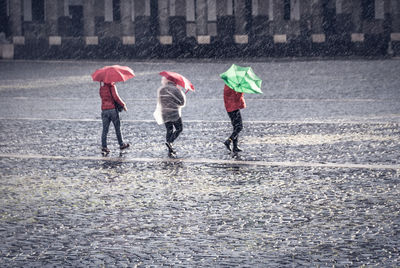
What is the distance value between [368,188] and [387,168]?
111 cm

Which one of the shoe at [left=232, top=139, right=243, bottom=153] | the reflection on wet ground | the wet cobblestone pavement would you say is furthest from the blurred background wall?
the reflection on wet ground

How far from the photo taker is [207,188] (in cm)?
757

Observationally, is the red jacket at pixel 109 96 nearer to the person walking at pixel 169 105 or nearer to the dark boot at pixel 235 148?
the person walking at pixel 169 105

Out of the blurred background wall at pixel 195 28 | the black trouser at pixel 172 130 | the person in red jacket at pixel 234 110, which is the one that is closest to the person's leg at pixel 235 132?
the person in red jacket at pixel 234 110

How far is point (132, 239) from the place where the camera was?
5.79 meters

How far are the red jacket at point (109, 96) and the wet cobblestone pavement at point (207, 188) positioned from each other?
587 millimetres

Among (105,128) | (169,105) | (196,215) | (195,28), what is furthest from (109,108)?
(195,28)

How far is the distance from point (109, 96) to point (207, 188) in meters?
2.81

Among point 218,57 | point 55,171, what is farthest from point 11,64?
point 55,171

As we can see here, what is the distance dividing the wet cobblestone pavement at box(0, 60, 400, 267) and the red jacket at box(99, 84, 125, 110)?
0.59m

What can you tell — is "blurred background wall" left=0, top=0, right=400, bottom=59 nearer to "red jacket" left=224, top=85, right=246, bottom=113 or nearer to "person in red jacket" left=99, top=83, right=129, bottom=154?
"red jacket" left=224, top=85, right=246, bottom=113

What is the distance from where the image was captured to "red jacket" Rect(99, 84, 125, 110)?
983cm

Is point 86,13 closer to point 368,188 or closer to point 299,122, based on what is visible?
point 299,122

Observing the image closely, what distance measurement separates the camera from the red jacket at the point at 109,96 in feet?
32.2
